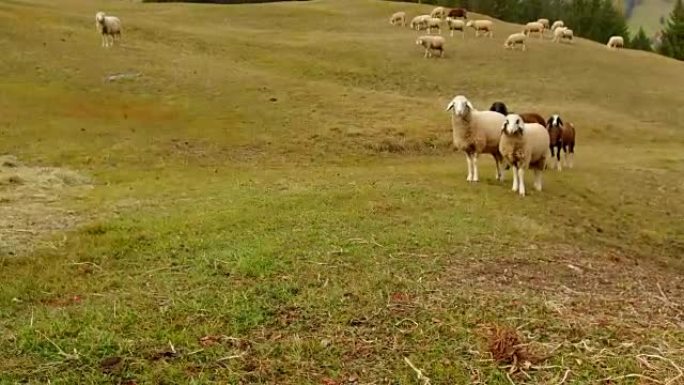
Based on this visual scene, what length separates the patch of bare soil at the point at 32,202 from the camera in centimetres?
1166

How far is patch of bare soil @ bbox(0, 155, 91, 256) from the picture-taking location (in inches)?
459

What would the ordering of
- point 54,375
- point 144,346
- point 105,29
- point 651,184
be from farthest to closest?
point 105,29 → point 651,184 → point 144,346 → point 54,375

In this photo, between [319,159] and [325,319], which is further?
[319,159]

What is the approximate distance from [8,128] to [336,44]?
24387 millimetres

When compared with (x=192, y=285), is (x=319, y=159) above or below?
below

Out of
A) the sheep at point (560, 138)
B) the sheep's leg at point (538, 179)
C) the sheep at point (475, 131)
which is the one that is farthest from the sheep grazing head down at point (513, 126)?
the sheep at point (560, 138)

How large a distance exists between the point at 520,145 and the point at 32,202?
10.4 m

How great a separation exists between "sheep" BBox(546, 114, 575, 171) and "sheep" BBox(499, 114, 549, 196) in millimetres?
3475

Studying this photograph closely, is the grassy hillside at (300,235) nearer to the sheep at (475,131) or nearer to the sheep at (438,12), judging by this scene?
the sheep at (475,131)

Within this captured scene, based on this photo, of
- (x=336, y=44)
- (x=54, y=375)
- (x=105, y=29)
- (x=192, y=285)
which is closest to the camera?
(x=54, y=375)

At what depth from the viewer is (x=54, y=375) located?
6520 millimetres

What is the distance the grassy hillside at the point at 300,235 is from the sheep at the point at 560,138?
2.16ft

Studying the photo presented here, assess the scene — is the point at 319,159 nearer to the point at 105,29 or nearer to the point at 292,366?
the point at 292,366

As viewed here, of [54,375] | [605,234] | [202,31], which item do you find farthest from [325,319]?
[202,31]
